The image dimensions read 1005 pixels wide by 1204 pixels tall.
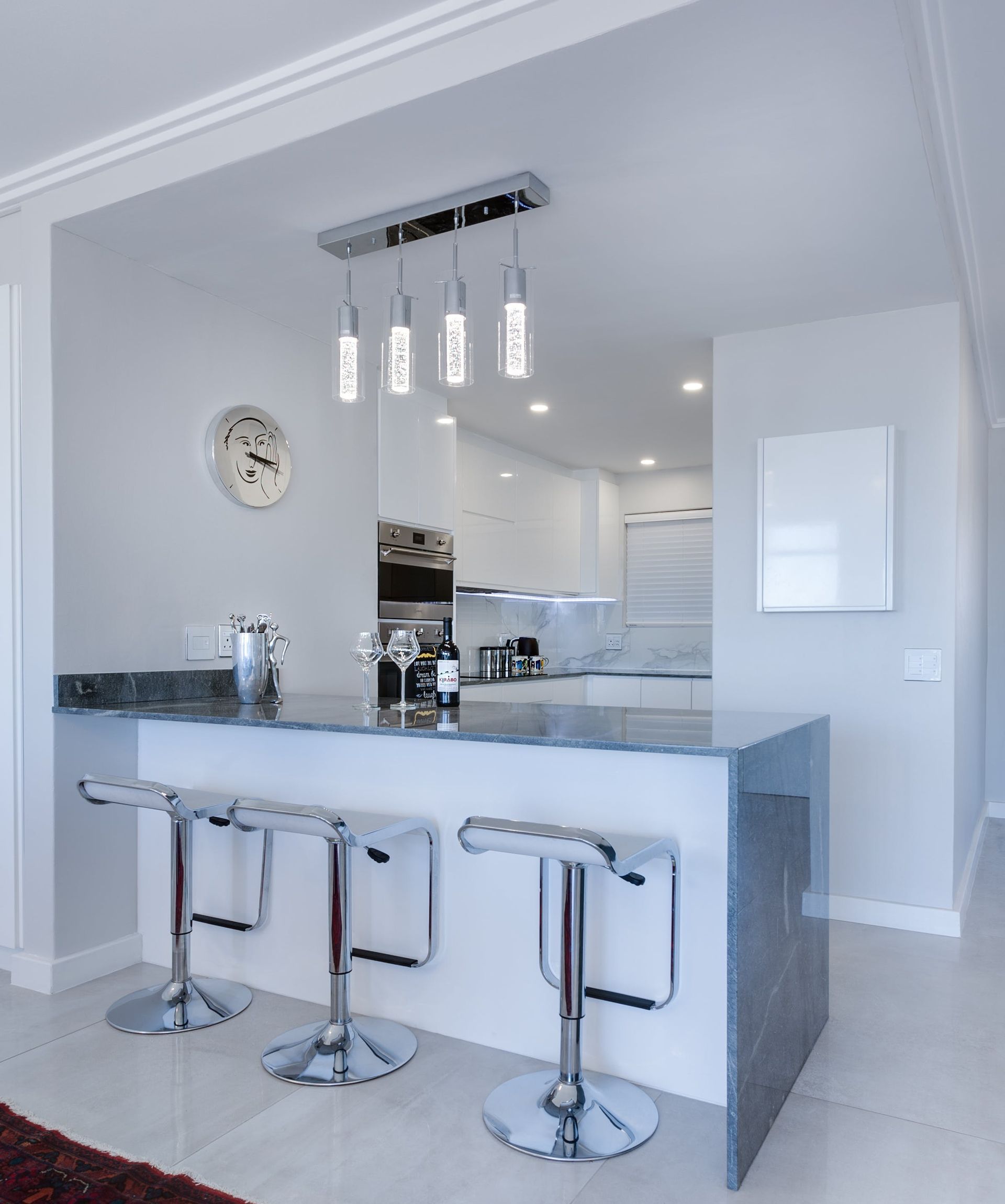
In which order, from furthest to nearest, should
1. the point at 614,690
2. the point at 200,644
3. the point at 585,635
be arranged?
the point at 585,635, the point at 614,690, the point at 200,644

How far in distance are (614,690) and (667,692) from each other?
1.37 ft

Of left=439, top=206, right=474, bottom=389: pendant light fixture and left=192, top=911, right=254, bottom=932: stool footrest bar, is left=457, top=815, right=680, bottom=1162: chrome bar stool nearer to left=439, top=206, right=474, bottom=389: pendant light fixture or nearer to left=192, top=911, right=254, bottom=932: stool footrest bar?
left=192, top=911, right=254, bottom=932: stool footrest bar

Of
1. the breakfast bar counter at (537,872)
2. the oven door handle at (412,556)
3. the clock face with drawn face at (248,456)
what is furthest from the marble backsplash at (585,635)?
the breakfast bar counter at (537,872)

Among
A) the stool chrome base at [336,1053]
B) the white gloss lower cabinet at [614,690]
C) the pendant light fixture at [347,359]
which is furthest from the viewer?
the white gloss lower cabinet at [614,690]

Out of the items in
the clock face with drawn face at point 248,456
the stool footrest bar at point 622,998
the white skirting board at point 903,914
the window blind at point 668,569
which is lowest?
the white skirting board at point 903,914

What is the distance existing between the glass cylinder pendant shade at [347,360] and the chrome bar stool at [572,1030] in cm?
134

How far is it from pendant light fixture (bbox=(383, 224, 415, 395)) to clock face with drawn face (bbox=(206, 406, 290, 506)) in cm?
105

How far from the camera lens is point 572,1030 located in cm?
207

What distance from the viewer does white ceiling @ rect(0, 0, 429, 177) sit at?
2.09 m

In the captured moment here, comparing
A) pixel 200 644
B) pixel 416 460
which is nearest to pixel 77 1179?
pixel 200 644

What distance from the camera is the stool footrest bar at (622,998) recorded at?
214 centimetres

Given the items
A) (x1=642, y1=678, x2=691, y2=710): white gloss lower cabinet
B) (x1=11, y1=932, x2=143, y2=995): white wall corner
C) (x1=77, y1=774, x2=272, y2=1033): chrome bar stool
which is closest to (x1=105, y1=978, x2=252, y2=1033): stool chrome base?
(x1=77, y1=774, x2=272, y2=1033): chrome bar stool

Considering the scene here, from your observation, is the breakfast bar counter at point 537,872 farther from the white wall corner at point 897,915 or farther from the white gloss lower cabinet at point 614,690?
the white gloss lower cabinet at point 614,690

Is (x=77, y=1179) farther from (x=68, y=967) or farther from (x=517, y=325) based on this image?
(x=517, y=325)
